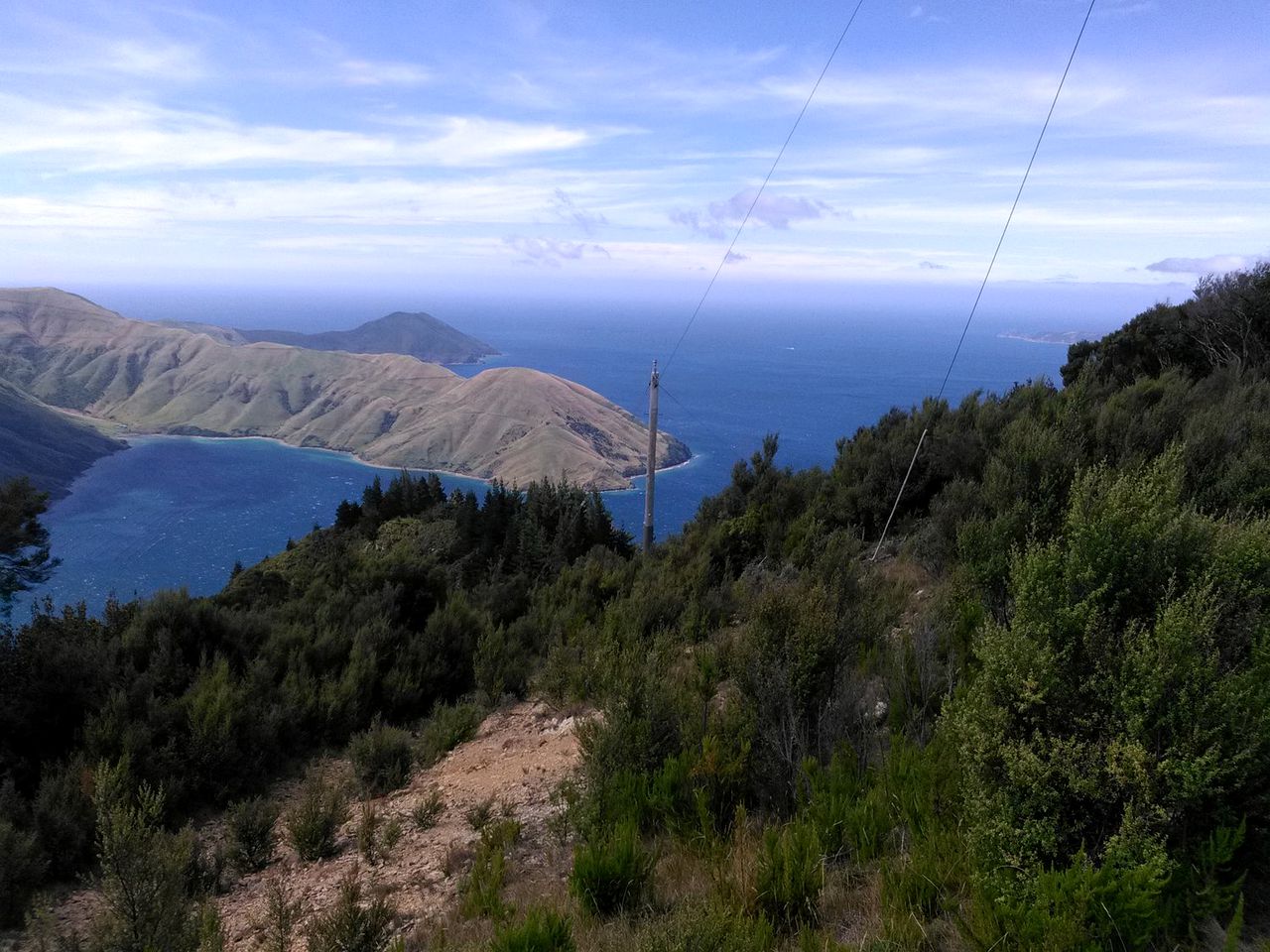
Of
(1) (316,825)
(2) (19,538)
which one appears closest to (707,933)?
(1) (316,825)

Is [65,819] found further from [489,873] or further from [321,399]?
[321,399]

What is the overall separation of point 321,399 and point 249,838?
120m

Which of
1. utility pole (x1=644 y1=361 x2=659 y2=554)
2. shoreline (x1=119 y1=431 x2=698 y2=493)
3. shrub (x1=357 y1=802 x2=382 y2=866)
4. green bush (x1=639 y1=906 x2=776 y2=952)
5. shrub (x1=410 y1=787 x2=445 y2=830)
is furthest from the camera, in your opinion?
shoreline (x1=119 y1=431 x2=698 y2=493)

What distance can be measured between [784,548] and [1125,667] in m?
7.48

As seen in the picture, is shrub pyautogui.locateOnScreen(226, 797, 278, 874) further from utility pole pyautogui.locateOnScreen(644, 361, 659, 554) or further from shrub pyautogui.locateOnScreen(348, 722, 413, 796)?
utility pole pyautogui.locateOnScreen(644, 361, 659, 554)

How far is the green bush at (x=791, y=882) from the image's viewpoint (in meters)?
2.85

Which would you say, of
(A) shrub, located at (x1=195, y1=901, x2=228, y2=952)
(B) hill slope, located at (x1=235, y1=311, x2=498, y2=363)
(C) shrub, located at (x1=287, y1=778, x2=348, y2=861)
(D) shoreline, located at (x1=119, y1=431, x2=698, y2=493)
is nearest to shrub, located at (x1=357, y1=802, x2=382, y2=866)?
Answer: (C) shrub, located at (x1=287, y1=778, x2=348, y2=861)

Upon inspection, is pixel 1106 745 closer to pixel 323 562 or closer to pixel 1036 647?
pixel 1036 647

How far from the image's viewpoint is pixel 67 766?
521 cm

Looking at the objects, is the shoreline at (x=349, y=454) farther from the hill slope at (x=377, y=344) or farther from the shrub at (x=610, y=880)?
the hill slope at (x=377, y=344)

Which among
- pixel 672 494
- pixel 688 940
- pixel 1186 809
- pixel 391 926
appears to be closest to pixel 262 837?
pixel 391 926

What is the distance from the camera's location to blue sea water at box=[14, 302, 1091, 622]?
45.8 meters

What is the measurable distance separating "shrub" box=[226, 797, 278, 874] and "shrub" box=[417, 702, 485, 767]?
140 cm

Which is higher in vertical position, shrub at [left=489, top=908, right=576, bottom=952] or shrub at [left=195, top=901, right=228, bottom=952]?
shrub at [left=489, top=908, right=576, bottom=952]
